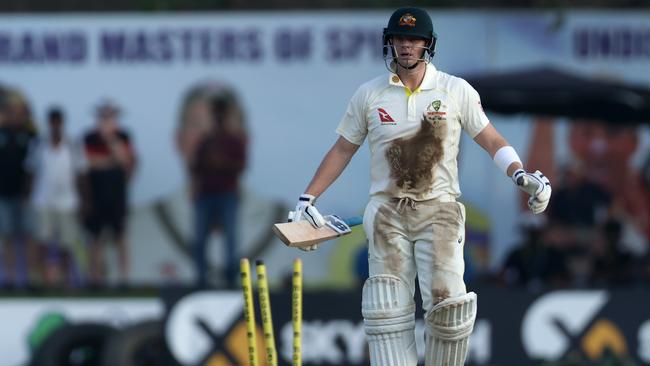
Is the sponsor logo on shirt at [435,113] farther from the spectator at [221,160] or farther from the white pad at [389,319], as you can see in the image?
the spectator at [221,160]

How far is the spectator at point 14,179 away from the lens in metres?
18.3

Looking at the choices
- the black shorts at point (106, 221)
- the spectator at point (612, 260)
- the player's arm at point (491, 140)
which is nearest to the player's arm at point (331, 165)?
the player's arm at point (491, 140)

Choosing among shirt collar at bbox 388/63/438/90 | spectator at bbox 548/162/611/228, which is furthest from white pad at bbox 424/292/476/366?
spectator at bbox 548/162/611/228

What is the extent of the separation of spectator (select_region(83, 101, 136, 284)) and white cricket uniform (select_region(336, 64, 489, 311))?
32.7 feet

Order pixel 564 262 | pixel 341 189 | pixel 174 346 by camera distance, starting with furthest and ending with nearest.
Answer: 1. pixel 341 189
2. pixel 564 262
3. pixel 174 346

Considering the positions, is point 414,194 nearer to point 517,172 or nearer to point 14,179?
point 517,172

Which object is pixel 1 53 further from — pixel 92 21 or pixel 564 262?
pixel 564 262

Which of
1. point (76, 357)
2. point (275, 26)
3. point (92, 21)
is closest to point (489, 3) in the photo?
point (275, 26)

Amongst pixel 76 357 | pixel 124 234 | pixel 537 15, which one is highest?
pixel 537 15

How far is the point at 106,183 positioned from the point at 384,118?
33.4 ft

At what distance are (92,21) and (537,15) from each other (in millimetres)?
5084

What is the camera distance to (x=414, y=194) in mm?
8547

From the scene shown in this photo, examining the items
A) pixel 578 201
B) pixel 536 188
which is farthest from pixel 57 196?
pixel 536 188

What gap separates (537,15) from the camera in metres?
18.6
